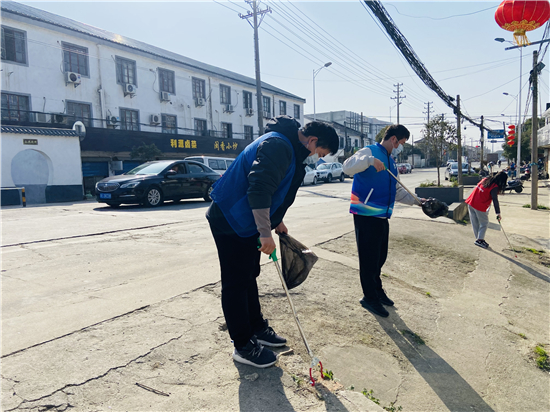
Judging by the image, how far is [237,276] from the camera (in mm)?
2455

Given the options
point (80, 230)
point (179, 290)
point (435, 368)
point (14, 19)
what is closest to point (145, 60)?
point (14, 19)

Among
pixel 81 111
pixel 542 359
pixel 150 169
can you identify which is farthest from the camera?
pixel 81 111

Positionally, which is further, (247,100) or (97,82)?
(247,100)

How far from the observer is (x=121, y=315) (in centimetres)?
307

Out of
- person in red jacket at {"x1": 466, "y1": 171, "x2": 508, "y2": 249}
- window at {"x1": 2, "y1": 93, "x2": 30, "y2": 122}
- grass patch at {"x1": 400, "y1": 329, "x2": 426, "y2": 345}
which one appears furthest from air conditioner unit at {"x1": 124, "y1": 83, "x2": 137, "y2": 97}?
grass patch at {"x1": 400, "y1": 329, "x2": 426, "y2": 345}

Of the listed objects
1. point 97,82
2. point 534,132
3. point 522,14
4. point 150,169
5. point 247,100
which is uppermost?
point 247,100

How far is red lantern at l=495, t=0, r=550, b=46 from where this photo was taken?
21.9ft

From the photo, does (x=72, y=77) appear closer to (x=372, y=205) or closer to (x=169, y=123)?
(x=169, y=123)

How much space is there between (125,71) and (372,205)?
24862mm

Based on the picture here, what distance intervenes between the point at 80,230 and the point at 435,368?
600cm

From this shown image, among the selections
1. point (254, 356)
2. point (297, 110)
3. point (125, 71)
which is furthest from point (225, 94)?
point (254, 356)

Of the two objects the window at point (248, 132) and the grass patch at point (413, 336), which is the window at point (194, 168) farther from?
the window at point (248, 132)

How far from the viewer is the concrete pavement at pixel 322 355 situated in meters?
2.16

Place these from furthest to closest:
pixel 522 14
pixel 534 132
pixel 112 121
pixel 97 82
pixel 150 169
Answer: pixel 97 82, pixel 112 121, pixel 534 132, pixel 150 169, pixel 522 14
